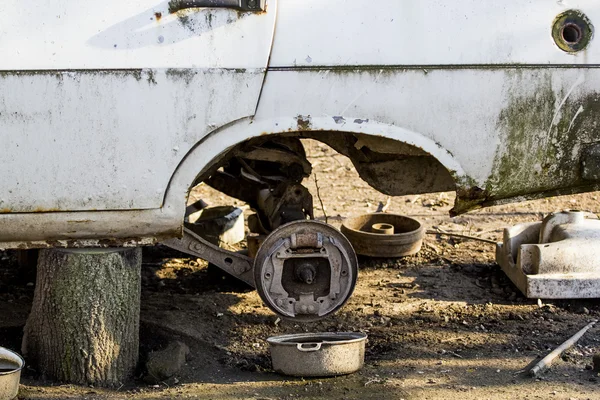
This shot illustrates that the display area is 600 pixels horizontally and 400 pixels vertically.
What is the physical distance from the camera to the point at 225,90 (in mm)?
4105

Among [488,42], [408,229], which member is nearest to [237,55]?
[488,42]

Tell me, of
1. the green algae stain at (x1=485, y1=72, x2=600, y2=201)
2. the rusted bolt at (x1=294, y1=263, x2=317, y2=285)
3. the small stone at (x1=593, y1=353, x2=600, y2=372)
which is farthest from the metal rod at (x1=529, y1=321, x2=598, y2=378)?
the rusted bolt at (x1=294, y1=263, x2=317, y2=285)

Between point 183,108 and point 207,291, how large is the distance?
177 centimetres

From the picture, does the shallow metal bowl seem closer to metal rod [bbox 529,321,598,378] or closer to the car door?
metal rod [bbox 529,321,598,378]

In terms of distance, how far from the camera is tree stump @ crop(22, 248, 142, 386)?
4.35 meters

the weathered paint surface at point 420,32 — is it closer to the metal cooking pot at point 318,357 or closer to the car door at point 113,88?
the car door at point 113,88

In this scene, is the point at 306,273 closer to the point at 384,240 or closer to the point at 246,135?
the point at 246,135

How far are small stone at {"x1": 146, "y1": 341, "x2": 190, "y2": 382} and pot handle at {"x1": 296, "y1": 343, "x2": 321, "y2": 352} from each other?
23.8 inches

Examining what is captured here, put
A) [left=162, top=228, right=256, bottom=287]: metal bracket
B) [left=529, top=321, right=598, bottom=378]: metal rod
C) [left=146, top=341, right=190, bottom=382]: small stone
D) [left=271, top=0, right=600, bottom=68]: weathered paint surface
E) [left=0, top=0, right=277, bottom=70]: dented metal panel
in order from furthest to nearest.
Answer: [left=162, top=228, right=256, bottom=287]: metal bracket < [left=146, top=341, right=190, bottom=382]: small stone < [left=529, top=321, right=598, bottom=378]: metal rod < [left=271, top=0, right=600, bottom=68]: weathered paint surface < [left=0, top=0, right=277, bottom=70]: dented metal panel

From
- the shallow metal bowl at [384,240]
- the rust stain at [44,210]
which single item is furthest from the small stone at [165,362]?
the shallow metal bowl at [384,240]

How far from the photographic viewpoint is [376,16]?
4.14 metres

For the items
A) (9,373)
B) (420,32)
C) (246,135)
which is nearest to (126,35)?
(246,135)

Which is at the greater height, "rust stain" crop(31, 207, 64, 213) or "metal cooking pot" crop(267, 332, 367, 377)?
"rust stain" crop(31, 207, 64, 213)

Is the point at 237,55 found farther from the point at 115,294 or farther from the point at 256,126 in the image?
the point at 115,294
